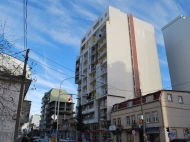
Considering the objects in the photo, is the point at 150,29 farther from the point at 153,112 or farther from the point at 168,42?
the point at 153,112

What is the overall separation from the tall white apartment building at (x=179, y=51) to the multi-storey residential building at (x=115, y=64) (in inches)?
279

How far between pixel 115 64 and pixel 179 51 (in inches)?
965

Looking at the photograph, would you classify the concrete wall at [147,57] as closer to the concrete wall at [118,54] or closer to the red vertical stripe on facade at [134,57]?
the red vertical stripe on facade at [134,57]

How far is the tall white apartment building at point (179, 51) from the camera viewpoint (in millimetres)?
56406

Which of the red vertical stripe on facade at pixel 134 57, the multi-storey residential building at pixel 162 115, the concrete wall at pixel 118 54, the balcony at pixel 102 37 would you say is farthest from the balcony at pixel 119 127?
the balcony at pixel 102 37

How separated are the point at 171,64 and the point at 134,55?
1676cm

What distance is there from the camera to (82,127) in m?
50.1

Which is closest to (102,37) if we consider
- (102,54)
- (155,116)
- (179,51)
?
(102,54)

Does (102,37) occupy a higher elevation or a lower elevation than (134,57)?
higher

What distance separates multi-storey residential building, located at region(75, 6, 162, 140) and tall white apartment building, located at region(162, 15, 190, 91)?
7099 millimetres

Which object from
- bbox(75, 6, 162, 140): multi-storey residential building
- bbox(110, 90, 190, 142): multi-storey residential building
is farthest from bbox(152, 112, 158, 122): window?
bbox(75, 6, 162, 140): multi-storey residential building

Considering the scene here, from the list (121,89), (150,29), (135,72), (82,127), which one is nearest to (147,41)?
(150,29)

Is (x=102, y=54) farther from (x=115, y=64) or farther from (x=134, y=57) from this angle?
(x=134, y=57)

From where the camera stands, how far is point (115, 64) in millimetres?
50469
